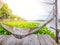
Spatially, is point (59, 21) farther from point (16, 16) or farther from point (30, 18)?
point (16, 16)

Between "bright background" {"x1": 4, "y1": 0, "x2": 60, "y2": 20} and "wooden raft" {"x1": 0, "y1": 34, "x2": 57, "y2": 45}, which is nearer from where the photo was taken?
"wooden raft" {"x1": 0, "y1": 34, "x2": 57, "y2": 45}

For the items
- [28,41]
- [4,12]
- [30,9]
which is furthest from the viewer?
[4,12]

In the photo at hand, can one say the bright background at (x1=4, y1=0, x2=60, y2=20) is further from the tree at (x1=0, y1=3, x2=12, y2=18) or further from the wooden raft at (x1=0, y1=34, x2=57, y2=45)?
the wooden raft at (x1=0, y1=34, x2=57, y2=45)

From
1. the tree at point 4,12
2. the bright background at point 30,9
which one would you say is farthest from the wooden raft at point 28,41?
the tree at point 4,12

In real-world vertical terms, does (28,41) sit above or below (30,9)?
below

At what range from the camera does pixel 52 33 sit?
5203 mm

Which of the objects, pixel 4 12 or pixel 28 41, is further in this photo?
pixel 4 12

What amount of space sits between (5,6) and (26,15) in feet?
2.26

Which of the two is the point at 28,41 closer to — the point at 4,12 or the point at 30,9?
the point at 30,9

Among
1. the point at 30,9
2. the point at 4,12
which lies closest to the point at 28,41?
the point at 30,9

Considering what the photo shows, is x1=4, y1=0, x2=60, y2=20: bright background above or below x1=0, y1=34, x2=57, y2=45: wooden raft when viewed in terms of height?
above

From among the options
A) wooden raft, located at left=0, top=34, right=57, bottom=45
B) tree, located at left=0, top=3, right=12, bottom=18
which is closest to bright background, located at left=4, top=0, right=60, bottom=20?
tree, located at left=0, top=3, right=12, bottom=18

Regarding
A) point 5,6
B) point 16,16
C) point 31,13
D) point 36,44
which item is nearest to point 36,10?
point 31,13

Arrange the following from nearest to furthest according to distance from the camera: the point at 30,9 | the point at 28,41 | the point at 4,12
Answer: the point at 28,41
the point at 30,9
the point at 4,12
